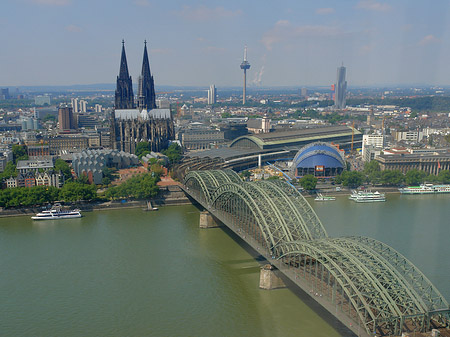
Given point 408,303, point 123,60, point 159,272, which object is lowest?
point 159,272

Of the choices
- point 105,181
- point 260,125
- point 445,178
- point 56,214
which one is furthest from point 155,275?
point 260,125

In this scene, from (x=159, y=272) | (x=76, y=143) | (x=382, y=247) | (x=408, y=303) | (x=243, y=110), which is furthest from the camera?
(x=243, y=110)

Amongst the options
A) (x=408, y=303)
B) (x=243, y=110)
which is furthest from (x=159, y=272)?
(x=243, y=110)

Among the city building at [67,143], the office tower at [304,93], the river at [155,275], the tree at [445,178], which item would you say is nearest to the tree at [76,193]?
the river at [155,275]

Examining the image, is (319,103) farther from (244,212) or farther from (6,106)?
(244,212)

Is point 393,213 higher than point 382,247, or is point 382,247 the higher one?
point 382,247

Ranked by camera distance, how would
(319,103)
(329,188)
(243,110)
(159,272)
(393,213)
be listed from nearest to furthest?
(159,272) → (393,213) → (329,188) → (243,110) → (319,103)

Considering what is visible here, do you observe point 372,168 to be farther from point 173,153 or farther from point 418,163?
point 173,153
